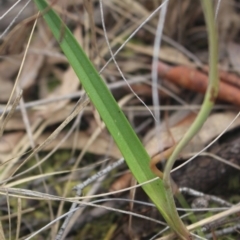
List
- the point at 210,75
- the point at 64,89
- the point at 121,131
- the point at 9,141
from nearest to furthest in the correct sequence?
1. the point at 210,75
2. the point at 121,131
3. the point at 9,141
4. the point at 64,89

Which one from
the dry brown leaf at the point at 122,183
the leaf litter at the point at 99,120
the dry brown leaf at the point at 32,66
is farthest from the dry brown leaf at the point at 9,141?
the dry brown leaf at the point at 122,183

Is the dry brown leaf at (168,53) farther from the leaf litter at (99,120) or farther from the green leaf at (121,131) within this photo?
the green leaf at (121,131)

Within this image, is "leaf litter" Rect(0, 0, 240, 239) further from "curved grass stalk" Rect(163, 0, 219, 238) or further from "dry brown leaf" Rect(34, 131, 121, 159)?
"curved grass stalk" Rect(163, 0, 219, 238)

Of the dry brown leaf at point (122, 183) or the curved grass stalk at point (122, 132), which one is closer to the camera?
the curved grass stalk at point (122, 132)

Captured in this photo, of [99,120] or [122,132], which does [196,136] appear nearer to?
[99,120]

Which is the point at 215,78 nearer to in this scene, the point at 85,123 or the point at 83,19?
the point at 85,123

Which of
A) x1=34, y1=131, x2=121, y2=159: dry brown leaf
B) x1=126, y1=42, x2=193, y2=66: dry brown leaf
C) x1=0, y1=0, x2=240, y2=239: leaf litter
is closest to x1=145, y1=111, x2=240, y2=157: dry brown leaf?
x1=0, y1=0, x2=240, y2=239: leaf litter

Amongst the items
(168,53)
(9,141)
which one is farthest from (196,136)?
(9,141)

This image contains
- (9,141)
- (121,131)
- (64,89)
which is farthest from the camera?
(64,89)

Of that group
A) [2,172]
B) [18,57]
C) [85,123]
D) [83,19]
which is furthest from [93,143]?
[83,19]

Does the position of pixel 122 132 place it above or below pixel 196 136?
above

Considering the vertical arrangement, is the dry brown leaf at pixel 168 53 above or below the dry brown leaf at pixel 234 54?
above

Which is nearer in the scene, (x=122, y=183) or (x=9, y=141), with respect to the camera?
(x=122, y=183)

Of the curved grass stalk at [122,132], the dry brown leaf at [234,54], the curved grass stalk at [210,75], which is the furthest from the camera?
the dry brown leaf at [234,54]
